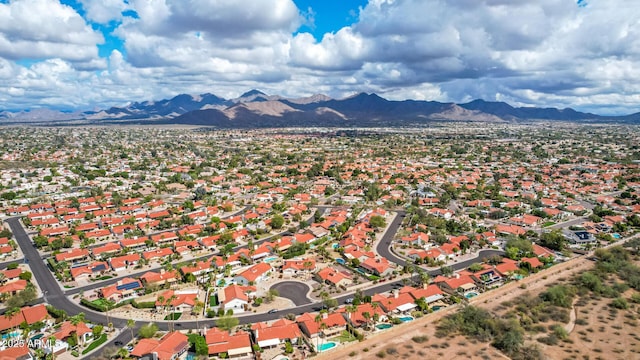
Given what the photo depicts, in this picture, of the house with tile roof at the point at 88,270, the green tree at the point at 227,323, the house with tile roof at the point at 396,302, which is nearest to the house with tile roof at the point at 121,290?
the house with tile roof at the point at 88,270

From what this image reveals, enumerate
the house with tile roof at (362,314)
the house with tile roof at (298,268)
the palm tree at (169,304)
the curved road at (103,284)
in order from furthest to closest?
the house with tile roof at (298,268), the palm tree at (169,304), the curved road at (103,284), the house with tile roof at (362,314)

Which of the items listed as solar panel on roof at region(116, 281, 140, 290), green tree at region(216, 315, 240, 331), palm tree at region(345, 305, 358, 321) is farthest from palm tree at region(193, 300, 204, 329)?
palm tree at region(345, 305, 358, 321)

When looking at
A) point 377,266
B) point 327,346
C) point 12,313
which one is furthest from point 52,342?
point 377,266

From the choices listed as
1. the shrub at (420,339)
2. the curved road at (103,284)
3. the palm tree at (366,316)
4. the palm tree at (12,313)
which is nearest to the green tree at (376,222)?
the curved road at (103,284)

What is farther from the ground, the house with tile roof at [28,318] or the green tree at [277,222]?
the green tree at [277,222]

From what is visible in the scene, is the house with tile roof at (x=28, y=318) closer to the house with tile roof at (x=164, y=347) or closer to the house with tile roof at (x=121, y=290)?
the house with tile roof at (x=121, y=290)

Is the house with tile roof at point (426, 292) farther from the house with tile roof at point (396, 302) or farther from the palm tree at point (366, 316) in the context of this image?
the palm tree at point (366, 316)

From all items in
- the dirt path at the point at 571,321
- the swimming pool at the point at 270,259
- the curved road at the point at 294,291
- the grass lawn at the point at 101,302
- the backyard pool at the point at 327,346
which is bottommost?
the curved road at the point at 294,291

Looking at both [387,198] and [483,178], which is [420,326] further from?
[483,178]

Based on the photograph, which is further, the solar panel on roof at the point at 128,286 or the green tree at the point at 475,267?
the green tree at the point at 475,267

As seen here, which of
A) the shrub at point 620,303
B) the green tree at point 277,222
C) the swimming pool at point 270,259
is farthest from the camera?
the green tree at point 277,222

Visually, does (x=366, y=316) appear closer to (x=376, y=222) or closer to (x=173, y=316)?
(x=173, y=316)
